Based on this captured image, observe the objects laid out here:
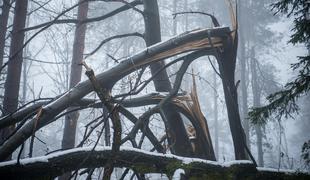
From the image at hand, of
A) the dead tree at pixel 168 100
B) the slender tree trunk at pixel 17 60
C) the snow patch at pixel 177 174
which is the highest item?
the slender tree trunk at pixel 17 60

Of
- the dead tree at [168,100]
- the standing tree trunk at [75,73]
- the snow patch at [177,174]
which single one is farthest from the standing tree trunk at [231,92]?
the standing tree trunk at [75,73]

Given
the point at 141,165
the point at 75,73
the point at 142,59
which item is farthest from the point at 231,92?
the point at 75,73

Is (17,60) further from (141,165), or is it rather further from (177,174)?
(177,174)

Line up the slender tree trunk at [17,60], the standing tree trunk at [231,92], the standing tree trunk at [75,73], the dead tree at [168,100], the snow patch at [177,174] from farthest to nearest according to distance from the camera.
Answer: the standing tree trunk at [75,73] < the slender tree trunk at [17,60] < the standing tree trunk at [231,92] < the dead tree at [168,100] < the snow patch at [177,174]

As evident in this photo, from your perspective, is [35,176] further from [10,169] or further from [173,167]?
[173,167]

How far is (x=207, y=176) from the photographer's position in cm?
268

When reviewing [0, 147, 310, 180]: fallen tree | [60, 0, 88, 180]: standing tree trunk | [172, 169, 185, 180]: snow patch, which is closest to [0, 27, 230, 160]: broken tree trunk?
[0, 147, 310, 180]: fallen tree

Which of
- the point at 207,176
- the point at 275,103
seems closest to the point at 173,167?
the point at 207,176

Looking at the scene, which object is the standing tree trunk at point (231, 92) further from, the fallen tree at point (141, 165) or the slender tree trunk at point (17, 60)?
the slender tree trunk at point (17, 60)

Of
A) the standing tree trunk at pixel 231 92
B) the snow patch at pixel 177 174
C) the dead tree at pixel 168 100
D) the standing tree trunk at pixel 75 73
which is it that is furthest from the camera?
the standing tree trunk at pixel 75 73

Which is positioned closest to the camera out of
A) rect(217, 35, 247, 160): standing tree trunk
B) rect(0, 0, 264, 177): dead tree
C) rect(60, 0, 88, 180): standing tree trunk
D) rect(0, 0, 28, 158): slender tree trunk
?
rect(0, 0, 264, 177): dead tree

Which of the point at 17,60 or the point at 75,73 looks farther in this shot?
the point at 75,73

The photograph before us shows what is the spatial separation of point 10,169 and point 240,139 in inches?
110

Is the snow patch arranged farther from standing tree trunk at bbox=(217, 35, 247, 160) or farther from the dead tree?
standing tree trunk at bbox=(217, 35, 247, 160)
